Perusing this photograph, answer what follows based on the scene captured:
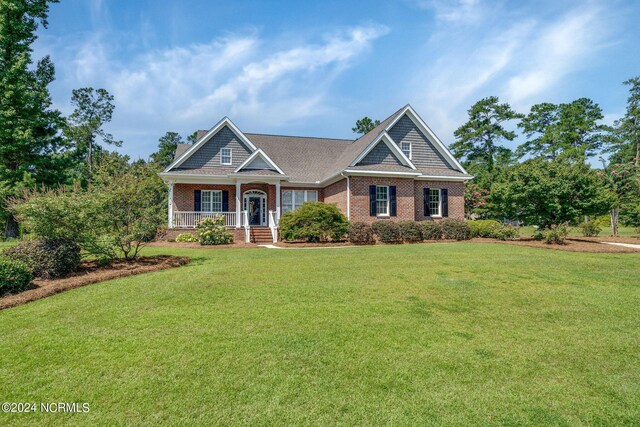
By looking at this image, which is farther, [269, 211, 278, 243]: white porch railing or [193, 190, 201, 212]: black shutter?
[193, 190, 201, 212]: black shutter

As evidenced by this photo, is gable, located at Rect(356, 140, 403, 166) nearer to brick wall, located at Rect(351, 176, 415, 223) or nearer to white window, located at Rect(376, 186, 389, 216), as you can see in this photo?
brick wall, located at Rect(351, 176, 415, 223)

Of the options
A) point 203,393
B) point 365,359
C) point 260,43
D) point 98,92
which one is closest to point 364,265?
point 365,359

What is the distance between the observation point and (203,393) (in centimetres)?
355

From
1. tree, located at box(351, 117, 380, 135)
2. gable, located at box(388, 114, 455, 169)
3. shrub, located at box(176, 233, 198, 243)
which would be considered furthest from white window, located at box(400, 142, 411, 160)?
tree, located at box(351, 117, 380, 135)

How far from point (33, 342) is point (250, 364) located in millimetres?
3212

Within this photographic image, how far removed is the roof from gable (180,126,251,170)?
1.15 feet

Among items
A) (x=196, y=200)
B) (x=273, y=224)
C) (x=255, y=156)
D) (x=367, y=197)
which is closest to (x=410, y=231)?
(x=367, y=197)

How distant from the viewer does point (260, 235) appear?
21031 millimetres

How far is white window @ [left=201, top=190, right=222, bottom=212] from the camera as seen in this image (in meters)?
22.1

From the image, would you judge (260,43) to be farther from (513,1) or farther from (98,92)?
(98,92)

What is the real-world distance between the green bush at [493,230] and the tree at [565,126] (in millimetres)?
35936

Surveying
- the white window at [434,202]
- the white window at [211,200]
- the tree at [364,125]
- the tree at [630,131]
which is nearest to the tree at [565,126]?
the tree at [630,131]

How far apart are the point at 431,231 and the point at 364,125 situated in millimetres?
27266

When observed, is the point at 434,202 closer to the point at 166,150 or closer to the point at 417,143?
the point at 417,143
